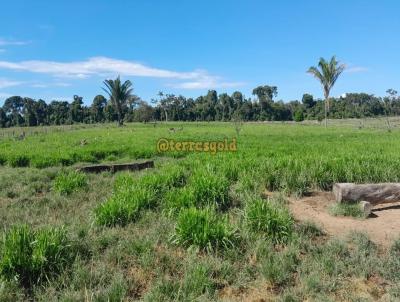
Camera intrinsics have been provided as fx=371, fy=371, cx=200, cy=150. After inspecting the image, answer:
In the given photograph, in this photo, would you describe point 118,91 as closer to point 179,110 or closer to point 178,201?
point 179,110

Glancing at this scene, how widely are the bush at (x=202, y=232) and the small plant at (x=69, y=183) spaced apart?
437cm

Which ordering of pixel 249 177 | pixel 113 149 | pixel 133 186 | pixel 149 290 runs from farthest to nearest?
pixel 113 149 < pixel 249 177 < pixel 133 186 < pixel 149 290

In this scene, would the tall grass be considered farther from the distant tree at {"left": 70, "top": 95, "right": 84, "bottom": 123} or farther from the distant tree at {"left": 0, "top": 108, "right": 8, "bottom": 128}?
the distant tree at {"left": 0, "top": 108, "right": 8, "bottom": 128}

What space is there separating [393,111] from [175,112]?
48.0 meters

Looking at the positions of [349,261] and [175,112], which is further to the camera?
[175,112]

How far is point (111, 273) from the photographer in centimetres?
464

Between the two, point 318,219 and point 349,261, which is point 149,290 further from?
point 318,219

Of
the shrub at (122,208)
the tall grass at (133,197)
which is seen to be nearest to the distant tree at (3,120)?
the tall grass at (133,197)

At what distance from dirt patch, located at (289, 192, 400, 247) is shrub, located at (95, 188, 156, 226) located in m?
2.80

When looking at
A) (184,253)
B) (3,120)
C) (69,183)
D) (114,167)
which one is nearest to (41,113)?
(3,120)

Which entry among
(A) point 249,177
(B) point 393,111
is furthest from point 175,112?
(A) point 249,177

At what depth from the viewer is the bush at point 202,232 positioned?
5.10m

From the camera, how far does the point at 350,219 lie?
21.3 ft

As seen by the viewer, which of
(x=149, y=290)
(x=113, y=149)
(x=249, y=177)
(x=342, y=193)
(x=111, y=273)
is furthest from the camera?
(x=113, y=149)
